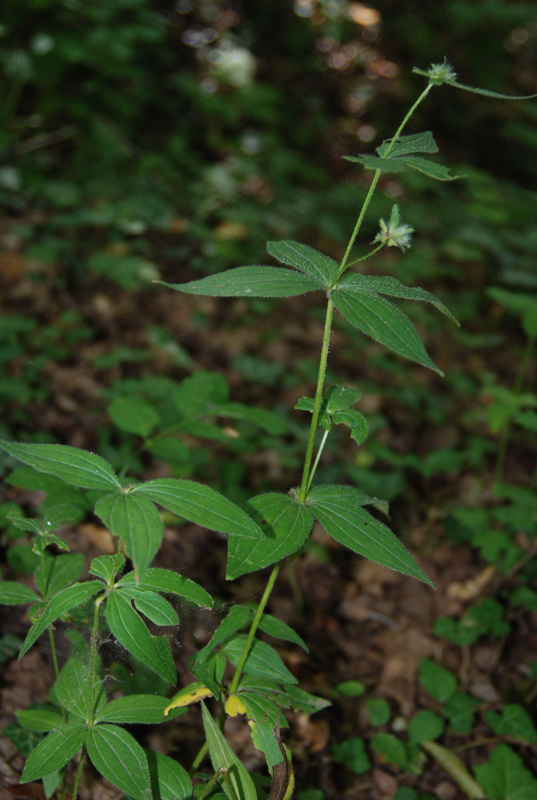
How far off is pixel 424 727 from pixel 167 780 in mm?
988

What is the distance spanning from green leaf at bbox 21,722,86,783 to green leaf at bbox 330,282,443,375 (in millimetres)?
1008

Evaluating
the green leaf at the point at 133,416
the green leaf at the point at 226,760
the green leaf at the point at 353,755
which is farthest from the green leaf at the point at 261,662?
the green leaf at the point at 133,416

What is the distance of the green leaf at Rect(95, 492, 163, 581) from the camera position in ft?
3.17

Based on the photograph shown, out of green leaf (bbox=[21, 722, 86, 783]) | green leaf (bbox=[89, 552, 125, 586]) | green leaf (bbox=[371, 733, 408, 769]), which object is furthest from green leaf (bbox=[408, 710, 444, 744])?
green leaf (bbox=[89, 552, 125, 586])

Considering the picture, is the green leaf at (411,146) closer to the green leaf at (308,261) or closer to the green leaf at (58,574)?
the green leaf at (308,261)

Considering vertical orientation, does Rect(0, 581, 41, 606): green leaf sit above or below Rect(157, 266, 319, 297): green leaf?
below

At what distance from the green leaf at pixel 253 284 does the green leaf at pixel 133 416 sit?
0.83 metres

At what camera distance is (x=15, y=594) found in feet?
4.46

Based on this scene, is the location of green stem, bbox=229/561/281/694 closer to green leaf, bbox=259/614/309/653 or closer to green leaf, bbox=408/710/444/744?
green leaf, bbox=259/614/309/653

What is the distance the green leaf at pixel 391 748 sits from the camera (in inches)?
73.7

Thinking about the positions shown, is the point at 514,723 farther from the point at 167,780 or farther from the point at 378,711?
the point at 167,780

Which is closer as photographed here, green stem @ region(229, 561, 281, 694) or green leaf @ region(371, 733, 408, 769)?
green stem @ region(229, 561, 281, 694)

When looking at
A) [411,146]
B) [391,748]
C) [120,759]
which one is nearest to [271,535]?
[120,759]

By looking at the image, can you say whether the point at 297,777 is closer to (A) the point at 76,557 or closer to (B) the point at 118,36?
(A) the point at 76,557
